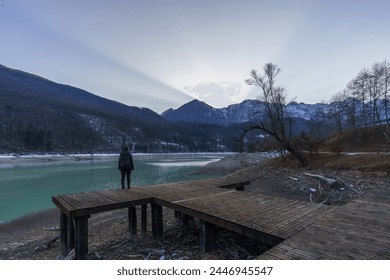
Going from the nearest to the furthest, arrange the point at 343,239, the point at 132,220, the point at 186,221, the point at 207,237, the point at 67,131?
the point at 343,239 → the point at 207,237 → the point at 132,220 → the point at 186,221 → the point at 67,131

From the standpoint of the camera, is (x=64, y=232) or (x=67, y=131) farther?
(x=67, y=131)

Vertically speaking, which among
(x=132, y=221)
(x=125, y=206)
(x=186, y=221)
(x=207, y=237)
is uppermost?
(x=125, y=206)

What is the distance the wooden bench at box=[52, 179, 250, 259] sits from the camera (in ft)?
19.0

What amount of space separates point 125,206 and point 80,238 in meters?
1.31

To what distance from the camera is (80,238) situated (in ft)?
19.8

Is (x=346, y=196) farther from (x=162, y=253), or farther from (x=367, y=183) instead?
(x=162, y=253)

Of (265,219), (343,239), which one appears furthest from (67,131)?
(343,239)

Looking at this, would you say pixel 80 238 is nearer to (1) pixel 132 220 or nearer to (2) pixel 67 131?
(1) pixel 132 220

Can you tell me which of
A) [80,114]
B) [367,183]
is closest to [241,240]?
[367,183]

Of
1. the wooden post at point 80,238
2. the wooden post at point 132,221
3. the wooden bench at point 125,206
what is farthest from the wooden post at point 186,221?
Result: the wooden post at point 80,238

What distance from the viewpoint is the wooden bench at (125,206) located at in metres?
5.79

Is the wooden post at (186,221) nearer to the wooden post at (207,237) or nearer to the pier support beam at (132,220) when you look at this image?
the pier support beam at (132,220)

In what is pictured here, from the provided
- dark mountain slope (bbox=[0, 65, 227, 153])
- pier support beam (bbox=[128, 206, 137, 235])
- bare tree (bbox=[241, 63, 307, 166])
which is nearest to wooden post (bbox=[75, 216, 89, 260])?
pier support beam (bbox=[128, 206, 137, 235])

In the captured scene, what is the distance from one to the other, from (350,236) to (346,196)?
10.5m
